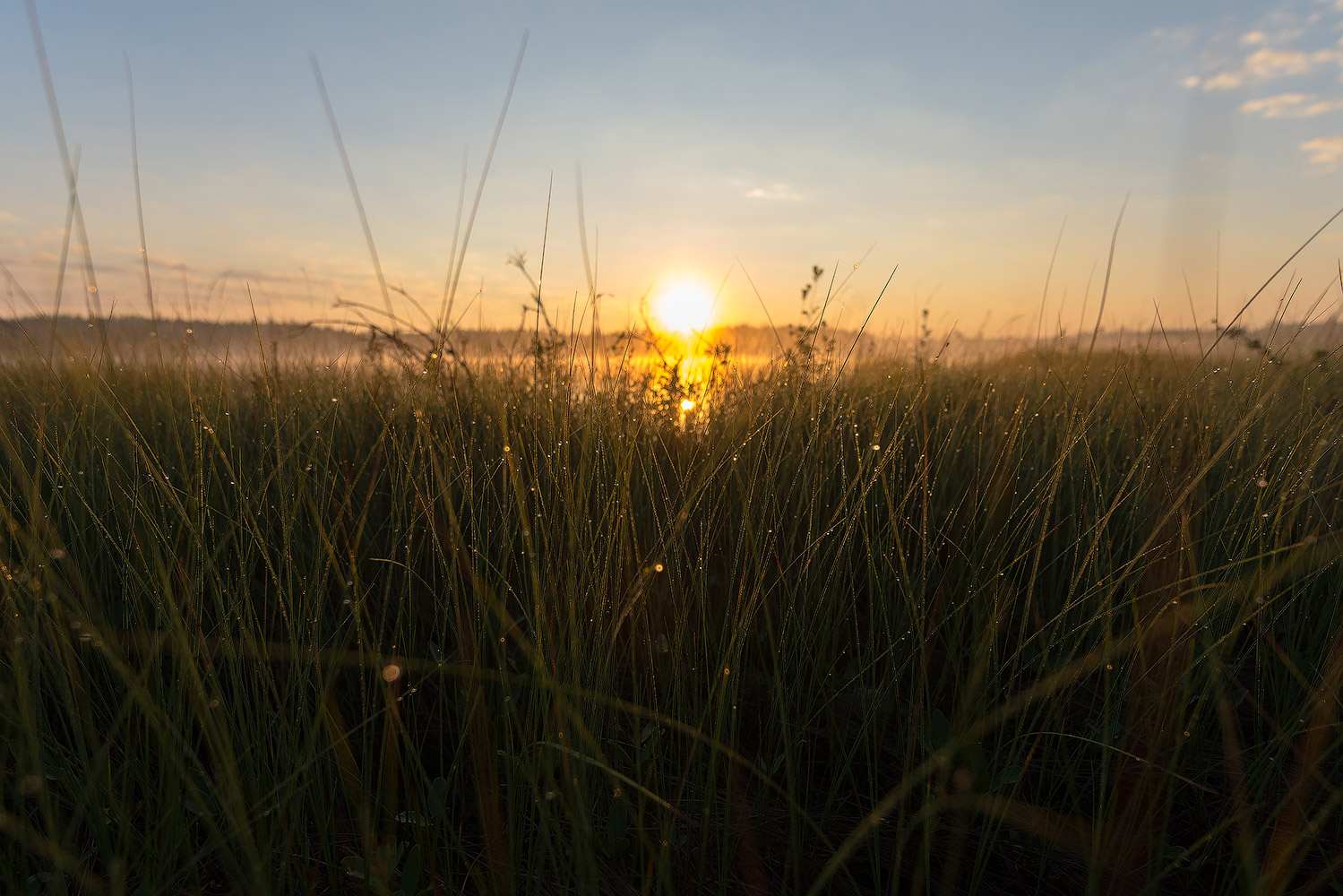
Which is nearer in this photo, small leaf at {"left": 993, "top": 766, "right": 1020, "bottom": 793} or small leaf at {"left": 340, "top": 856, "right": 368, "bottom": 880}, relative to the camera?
small leaf at {"left": 340, "top": 856, "right": 368, "bottom": 880}

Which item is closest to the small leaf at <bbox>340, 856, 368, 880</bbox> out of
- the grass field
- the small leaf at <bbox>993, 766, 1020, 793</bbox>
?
the grass field

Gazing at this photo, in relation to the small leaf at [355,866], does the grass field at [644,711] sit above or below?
above

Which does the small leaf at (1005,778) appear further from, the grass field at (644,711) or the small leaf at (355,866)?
the small leaf at (355,866)

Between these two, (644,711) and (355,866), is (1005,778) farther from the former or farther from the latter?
(355,866)

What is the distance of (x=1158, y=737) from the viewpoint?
50.4 inches

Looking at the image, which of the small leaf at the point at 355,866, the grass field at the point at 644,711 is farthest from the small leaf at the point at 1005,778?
the small leaf at the point at 355,866

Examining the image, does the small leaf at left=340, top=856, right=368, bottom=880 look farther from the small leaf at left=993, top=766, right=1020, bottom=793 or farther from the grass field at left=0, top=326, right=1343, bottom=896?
the small leaf at left=993, top=766, right=1020, bottom=793

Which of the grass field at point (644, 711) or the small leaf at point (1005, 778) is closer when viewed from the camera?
the grass field at point (644, 711)

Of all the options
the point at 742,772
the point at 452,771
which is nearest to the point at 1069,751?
the point at 742,772

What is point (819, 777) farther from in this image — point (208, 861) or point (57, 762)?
point (57, 762)

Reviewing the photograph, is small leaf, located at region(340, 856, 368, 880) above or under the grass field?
under

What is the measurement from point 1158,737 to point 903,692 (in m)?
0.52

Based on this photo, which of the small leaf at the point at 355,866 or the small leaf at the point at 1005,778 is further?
the small leaf at the point at 1005,778

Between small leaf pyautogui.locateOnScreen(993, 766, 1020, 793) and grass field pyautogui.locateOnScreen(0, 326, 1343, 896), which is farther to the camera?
small leaf pyautogui.locateOnScreen(993, 766, 1020, 793)
